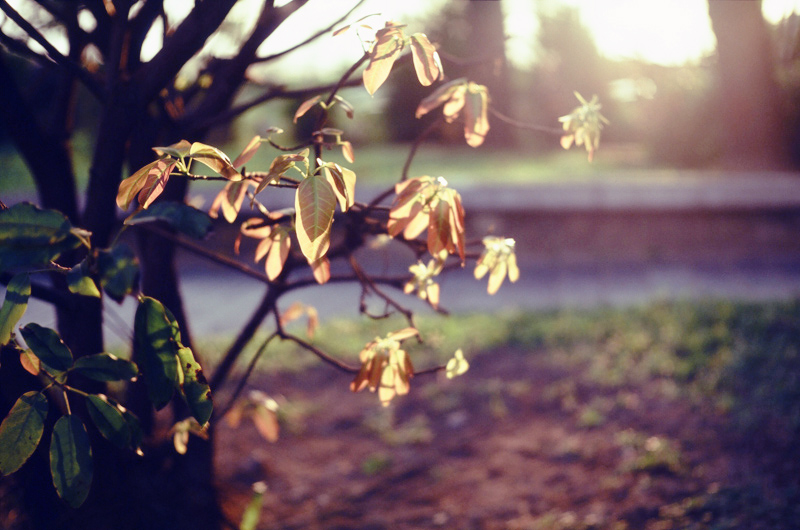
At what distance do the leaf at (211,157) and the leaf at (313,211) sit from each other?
0.17 m

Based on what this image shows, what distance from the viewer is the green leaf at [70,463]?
107 centimetres

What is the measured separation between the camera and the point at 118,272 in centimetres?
99

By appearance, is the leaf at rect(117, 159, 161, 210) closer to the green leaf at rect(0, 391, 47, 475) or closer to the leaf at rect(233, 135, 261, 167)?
the leaf at rect(233, 135, 261, 167)

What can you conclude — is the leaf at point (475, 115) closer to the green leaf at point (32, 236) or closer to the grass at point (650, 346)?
the green leaf at point (32, 236)

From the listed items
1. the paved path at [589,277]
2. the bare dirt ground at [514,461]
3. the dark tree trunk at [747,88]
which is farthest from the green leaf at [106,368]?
the dark tree trunk at [747,88]

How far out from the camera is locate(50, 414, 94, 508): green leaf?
3.51ft

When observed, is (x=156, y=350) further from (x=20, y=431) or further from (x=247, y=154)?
(x=247, y=154)

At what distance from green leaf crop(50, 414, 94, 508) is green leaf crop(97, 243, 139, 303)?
0.27m

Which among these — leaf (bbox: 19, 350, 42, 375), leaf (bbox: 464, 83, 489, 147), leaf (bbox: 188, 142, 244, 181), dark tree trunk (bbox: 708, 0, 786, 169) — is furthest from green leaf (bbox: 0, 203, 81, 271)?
dark tree trunk (bbox: 708, 0, 786, 169)

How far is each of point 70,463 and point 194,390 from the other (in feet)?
0.79

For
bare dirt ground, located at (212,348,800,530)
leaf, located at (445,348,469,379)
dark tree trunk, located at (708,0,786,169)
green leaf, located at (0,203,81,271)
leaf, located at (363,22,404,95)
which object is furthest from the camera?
dark tree trunk, located at (708,0,786,169)

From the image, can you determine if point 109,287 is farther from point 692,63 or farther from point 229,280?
point 692,63

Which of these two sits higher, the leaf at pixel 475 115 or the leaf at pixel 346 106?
the leaf at pixel 475 115

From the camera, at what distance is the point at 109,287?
97 centimetres
